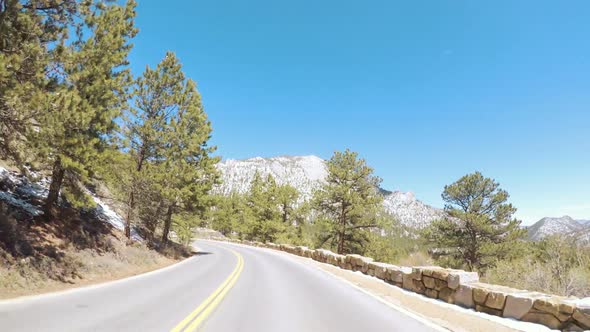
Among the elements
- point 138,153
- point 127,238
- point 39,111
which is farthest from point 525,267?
point 138,153

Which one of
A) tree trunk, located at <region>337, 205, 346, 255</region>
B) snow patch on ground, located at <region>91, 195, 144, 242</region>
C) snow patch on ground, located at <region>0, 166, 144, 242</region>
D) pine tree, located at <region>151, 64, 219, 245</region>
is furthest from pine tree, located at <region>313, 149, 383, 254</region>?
snow patch on ground, located at <region>0, 166, 144, 242</region>

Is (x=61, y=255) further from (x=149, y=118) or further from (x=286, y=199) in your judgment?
(x=286, y=199)

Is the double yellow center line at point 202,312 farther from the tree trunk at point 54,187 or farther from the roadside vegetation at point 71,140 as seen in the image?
the tree trunk at point 54,187

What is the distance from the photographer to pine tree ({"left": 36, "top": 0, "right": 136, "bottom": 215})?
29.3 feet

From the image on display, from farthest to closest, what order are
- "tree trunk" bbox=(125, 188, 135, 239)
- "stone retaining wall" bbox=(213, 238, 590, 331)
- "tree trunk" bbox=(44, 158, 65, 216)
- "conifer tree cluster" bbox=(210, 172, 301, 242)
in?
"conifer tree cluster" bbox=(210, 172, 301, 242) < "tree trunk" bbox=(125, 188, 135, 239) < "tree trunk" bbox=(44, 158, 65, 216) < "stone retaining wall" bbox=(213, 238, 590, 331)

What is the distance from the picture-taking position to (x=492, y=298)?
7.25 metres

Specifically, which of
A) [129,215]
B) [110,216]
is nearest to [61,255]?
[129,215]

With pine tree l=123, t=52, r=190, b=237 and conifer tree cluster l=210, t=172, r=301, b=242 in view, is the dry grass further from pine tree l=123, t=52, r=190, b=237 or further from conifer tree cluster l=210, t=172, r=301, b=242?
conifer tree cluster l=210, t=172, r=301, b=242

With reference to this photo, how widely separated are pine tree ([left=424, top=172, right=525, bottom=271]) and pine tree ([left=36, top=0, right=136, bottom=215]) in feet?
84.1

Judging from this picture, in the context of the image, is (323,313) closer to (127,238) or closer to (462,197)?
(127,238)

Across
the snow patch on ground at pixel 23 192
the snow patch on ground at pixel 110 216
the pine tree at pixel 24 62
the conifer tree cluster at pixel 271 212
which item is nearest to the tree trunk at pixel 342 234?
the conifer tree cluster at pixel 271 212

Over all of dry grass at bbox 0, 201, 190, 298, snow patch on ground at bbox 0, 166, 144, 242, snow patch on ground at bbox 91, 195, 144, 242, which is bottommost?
dry grass at bbox 0, 201, 190, 298

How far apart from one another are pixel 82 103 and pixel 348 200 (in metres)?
22.6

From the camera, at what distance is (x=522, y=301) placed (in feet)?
21.4
